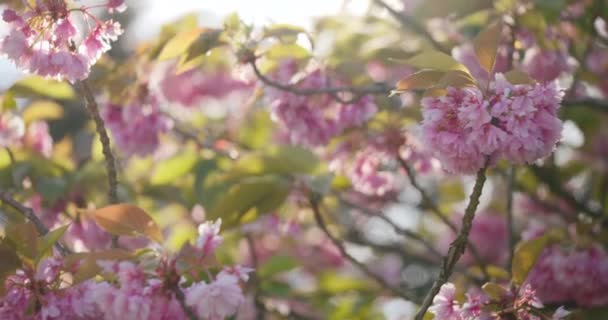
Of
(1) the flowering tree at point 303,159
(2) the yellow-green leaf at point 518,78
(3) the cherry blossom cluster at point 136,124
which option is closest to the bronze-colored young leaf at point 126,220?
(1) the flowering tree at point 303,159

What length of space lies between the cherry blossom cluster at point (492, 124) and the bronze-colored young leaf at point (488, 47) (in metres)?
0.09

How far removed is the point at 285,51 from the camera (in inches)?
103

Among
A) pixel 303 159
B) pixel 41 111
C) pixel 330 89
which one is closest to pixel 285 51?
pixel 330 89

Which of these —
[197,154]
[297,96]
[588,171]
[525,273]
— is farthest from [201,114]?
[525,273]

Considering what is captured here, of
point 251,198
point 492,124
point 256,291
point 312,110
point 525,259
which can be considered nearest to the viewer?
point 492,124

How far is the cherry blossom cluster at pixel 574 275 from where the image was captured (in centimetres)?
258

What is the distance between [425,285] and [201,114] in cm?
140

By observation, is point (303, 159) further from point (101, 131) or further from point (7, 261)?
point (7, 261)

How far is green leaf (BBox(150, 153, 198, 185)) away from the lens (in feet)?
10.6

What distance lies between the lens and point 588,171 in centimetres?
441

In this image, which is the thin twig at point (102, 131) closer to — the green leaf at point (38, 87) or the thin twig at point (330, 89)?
the thin twig at point (330, 89)

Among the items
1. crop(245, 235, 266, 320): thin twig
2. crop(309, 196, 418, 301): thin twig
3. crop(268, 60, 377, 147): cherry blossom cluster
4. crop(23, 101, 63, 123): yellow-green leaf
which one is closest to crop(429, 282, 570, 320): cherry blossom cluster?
crop(309, 196, 418, 301): thin twig

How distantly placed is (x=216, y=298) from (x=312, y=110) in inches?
45.0

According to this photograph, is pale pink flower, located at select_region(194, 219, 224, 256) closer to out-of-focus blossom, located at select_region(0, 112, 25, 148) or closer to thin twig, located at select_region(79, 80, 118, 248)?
thin twig, located at select_region(79, 80, 118, 248)
